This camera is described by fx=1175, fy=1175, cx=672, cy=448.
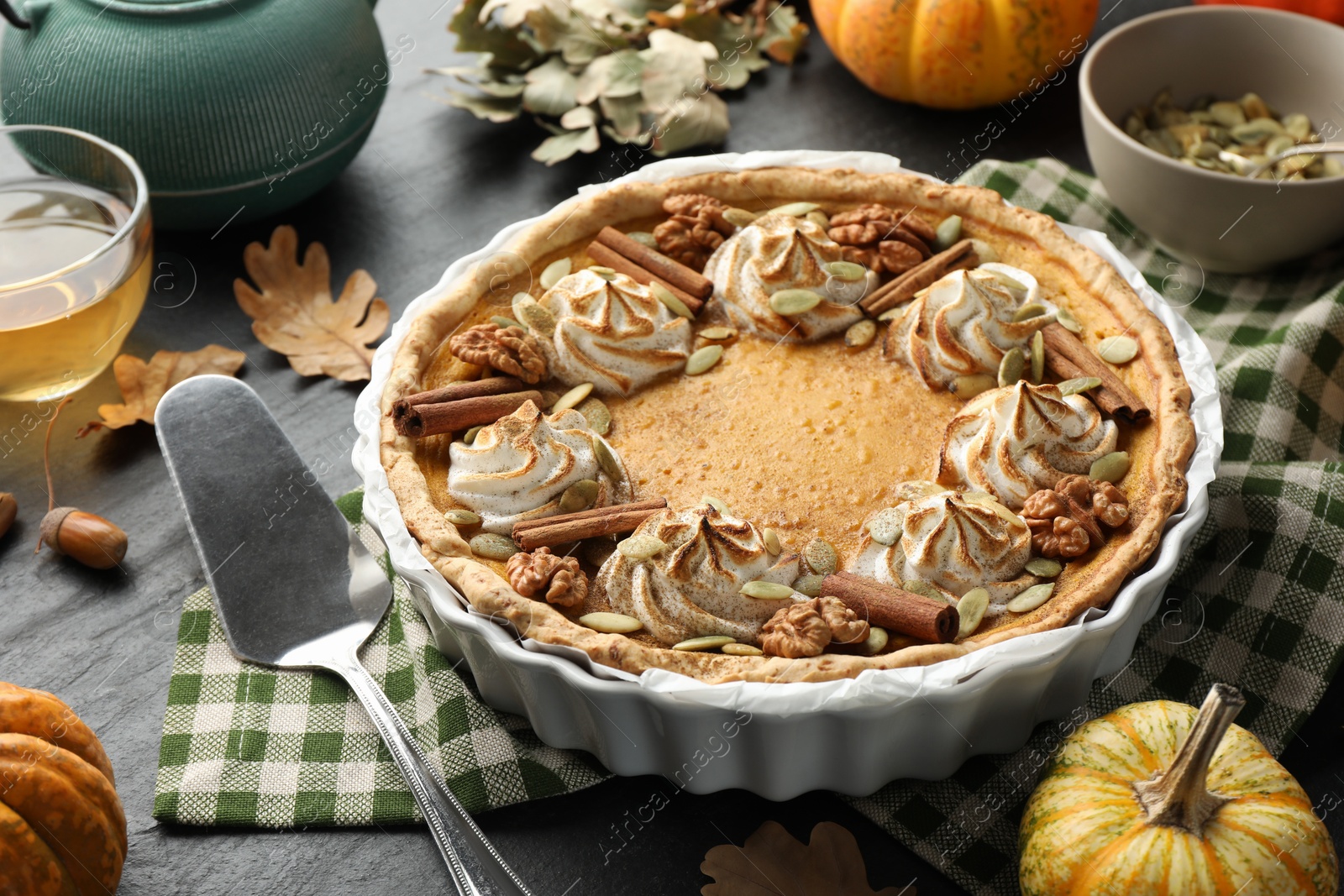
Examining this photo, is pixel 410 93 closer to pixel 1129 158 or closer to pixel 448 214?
pixel 448 214

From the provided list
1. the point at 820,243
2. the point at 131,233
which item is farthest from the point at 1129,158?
the point at 131,233

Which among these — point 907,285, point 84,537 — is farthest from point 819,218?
point 84,537

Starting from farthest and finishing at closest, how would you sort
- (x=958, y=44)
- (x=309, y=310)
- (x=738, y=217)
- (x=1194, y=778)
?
(x=958, y=44)
(x=309, y=310)
(x=738, y=217)
(x=1194, y=778)

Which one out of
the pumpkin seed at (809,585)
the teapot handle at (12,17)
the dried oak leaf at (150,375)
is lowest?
the dried oak leaf at (150,375)

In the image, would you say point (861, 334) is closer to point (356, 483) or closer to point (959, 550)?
point (959, 550)

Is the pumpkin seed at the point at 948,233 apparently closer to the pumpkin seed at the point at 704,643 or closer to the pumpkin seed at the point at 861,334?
the pumpkin seed at the point at 861,334

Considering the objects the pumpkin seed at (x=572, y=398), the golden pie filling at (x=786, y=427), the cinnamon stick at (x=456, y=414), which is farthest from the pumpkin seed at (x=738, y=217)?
the cinnamon stick at (x=456, y=414)
